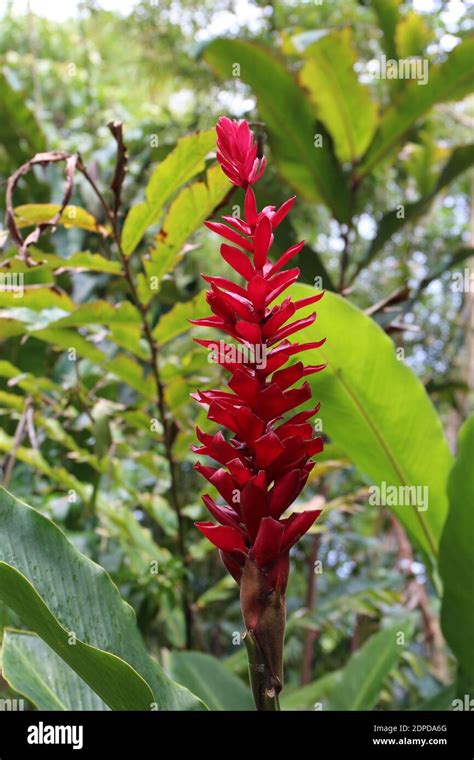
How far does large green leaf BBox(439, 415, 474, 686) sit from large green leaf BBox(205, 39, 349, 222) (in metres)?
0.85

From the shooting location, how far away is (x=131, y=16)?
313 cm

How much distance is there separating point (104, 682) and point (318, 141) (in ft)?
4.07

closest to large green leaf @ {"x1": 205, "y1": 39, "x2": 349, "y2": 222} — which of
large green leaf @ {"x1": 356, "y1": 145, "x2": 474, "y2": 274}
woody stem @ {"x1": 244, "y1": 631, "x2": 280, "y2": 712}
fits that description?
large green leaf @ {"x1": 356, "y1": 145, "x2": 474, "y2": 274}

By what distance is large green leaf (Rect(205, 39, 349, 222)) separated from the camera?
1537 millimetres

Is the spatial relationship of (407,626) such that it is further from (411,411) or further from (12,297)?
(12,297)

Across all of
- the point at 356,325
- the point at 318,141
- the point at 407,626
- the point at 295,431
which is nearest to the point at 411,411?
the point at 356,325

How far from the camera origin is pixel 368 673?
4.13 feet

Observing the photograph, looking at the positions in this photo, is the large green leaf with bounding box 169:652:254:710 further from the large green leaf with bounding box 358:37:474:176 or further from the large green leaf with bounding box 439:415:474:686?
the large green leaf with bounding box 358:37:474:176

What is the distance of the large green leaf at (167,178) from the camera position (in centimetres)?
93

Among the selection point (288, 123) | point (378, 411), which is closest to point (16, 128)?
point (288, 123)

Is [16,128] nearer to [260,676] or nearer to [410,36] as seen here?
[410,36]

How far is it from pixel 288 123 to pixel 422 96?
0.29 meters

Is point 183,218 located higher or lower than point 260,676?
higher

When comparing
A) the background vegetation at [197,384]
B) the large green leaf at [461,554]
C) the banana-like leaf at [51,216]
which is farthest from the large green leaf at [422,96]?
the large green leaf at [461,554]
